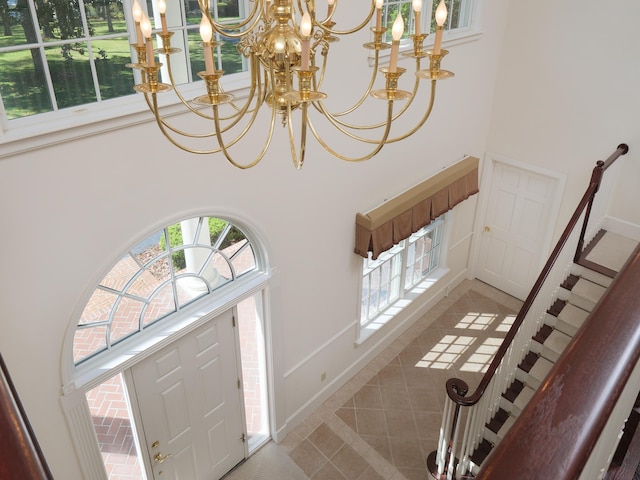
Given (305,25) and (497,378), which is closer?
(305,25)

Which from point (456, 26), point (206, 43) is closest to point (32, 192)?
point (206, 43)

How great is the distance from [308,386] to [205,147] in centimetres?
337

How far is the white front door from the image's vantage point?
461cm

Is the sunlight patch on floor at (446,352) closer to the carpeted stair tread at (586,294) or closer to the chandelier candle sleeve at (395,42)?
the carpeted stair tread at (586,294)

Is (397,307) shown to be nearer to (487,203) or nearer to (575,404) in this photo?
→ (487,203)

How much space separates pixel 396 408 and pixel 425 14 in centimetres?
454

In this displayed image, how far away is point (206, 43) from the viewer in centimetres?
154

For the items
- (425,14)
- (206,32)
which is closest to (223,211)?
(206,32)

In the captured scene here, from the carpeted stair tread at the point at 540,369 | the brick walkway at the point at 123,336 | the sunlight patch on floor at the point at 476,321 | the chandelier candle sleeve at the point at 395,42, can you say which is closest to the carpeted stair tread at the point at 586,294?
the carpeted stair tread at the point at 540,369

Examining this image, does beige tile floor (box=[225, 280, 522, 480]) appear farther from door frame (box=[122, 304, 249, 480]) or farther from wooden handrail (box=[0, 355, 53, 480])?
wooden handrail (box=[0, 355, 53, 480])

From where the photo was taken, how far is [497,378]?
15.7ft

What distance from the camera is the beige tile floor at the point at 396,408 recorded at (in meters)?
5.81

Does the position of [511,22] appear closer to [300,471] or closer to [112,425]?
[300,471]

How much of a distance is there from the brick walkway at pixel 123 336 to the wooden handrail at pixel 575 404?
11.8 ft
